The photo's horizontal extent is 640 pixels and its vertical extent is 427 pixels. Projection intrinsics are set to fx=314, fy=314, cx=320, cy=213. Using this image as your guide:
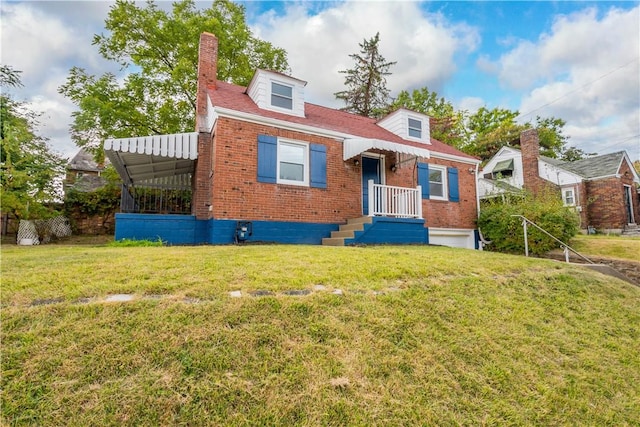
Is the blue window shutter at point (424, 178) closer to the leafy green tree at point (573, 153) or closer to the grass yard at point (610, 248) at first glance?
the grass yard at point (610, 248)

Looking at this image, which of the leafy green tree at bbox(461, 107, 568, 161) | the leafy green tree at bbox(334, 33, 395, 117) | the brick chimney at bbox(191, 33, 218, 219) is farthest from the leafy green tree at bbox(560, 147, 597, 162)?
the brick chimney at bbox(191, 33, 218, 219)

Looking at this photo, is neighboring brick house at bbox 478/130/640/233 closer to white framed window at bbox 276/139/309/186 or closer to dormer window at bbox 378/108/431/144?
dormer window at bbox 378/108/431/144

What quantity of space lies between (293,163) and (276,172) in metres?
0.73

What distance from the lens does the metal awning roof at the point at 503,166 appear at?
24.9 meters

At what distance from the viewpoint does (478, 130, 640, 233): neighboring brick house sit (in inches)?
781

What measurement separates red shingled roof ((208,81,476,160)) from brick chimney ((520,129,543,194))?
11.2m

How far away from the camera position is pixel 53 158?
556 inches

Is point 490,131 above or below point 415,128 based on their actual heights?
above

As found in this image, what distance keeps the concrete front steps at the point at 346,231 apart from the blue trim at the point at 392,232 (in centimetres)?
13

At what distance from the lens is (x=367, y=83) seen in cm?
2684

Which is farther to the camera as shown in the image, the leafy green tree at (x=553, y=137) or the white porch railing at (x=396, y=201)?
the leafy green tree at (x=553, y=137)

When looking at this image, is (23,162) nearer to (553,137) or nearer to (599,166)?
(599,166)

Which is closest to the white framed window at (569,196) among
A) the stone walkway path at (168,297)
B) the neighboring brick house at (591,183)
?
the neighboring brick house at (591,183)

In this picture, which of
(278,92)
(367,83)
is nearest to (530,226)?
(278,92)
